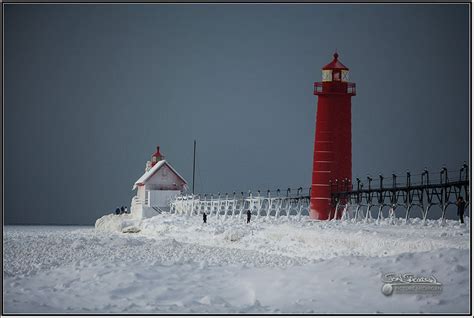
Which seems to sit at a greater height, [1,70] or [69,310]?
[1,70]

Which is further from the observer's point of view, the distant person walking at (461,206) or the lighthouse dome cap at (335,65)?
the lighthouse dome cap at (335,65)

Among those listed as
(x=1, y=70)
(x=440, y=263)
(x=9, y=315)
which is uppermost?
(x=1, y=70)

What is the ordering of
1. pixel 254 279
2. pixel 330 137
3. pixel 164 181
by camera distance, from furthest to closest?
pixel 164 181 → pixel 330 137 → pixel 254 279

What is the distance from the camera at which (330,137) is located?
3781cm

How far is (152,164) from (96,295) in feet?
132

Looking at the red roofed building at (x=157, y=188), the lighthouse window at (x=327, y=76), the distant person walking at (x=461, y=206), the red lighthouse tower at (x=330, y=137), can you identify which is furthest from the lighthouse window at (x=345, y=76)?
the red roofed building at (x=157, y=188)

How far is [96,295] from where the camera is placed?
19875 mm

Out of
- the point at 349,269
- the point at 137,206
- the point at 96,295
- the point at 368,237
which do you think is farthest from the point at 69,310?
the point at 137,206

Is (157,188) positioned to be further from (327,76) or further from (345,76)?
(345,76)

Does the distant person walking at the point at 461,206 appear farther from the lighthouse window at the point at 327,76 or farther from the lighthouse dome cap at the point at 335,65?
the lighthouse dome cap at the point at 335,65

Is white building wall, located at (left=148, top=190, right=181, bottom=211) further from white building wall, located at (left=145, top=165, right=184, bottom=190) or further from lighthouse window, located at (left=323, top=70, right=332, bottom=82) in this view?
lighthouse window, located at (left=323, top=70, right=332, bottom=82)

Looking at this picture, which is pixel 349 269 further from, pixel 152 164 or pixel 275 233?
pixel 152 164

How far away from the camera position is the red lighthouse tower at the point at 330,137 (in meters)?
37.8

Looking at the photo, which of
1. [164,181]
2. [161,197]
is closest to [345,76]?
[161,197]
